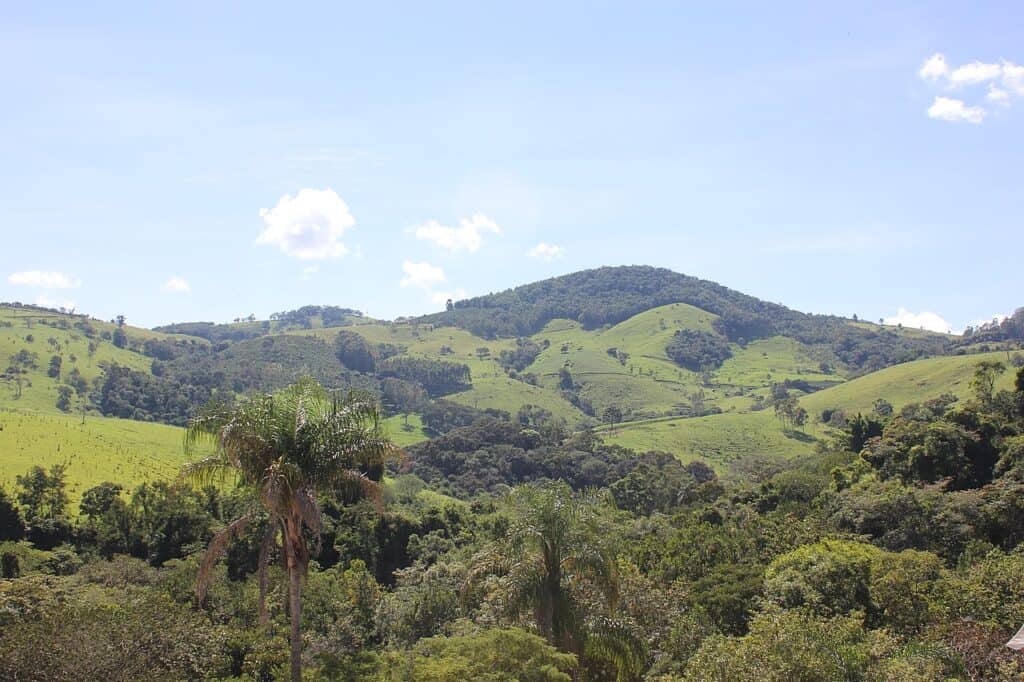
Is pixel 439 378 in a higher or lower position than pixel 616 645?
higher

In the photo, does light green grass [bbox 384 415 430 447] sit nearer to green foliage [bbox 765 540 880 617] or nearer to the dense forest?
the dense forest

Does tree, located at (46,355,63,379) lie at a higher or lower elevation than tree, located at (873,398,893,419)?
higher

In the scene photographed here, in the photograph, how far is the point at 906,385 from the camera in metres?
134

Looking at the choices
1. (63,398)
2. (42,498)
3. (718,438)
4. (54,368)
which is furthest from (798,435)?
(54,368)

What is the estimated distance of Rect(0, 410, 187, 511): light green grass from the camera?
65062 millimetres

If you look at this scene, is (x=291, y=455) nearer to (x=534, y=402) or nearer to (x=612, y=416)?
(x=612, y=416)

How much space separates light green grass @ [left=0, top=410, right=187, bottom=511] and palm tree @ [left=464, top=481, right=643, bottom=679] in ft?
162

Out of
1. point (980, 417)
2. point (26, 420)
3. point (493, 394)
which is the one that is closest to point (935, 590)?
point (980, 417)

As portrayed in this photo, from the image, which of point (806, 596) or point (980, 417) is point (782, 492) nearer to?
point (980, 417)

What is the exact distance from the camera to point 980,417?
45125 millimetres

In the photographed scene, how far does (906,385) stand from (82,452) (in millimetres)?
127969

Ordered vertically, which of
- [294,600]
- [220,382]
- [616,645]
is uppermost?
[220,382]

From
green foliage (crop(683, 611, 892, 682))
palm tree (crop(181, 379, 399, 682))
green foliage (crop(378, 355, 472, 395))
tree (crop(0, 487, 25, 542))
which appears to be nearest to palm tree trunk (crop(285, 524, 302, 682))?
palm tree (crop(181, 379, 399, 682))

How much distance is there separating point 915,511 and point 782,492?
19.8 metres
